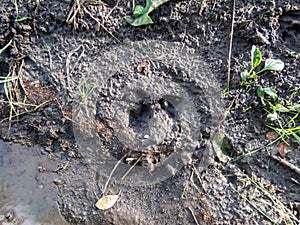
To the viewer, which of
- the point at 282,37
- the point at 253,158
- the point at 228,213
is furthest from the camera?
the point at 282,37

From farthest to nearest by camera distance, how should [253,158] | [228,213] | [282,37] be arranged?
[282,37] < [253,158] < [228,213]

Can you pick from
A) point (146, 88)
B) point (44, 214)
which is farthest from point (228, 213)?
point (44, 214)

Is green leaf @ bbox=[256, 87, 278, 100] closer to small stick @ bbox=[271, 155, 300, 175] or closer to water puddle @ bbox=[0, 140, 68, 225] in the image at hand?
small stick @ bbox=[271, 155, 300, 175]

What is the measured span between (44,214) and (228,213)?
36.5 inches

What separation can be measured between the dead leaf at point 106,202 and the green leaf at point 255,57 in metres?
1.00

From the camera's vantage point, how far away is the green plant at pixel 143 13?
1.83 metres

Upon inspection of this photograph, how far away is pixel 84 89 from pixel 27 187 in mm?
595

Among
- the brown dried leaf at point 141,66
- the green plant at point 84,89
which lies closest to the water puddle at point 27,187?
the green plant at point 84,89

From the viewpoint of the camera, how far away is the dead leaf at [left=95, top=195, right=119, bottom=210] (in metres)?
1.74

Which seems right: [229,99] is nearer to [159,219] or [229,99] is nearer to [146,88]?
[146,88]

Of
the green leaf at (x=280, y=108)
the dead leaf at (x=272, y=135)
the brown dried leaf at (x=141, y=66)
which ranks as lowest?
the dead leaf at (x=272, y=135)

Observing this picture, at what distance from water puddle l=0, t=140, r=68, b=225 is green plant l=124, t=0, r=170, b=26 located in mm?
871

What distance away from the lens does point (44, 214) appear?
175 centimetres

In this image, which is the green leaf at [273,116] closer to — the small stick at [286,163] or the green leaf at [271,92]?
the green leaf at [271,92]
